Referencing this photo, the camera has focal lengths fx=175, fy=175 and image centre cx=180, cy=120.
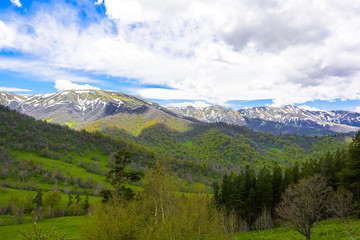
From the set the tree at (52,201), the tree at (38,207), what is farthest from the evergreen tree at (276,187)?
the tree at (52,201)

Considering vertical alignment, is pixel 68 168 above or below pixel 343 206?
below

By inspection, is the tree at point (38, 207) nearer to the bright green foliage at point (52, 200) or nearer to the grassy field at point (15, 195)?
the bright green foliage at point (52, 200)

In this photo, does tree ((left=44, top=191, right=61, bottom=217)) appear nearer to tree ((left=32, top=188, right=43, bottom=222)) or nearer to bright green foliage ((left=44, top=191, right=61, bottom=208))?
bright green foliage ((left=44, top=191, right=61, bottom=208))

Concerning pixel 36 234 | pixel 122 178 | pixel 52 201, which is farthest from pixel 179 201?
pixel 52 201

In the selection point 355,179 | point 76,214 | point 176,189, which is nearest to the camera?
point 176,189

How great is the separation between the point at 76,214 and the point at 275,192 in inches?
3939

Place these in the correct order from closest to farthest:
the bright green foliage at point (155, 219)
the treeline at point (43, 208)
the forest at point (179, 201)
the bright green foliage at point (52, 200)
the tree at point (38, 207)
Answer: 1. the bright green foliage at point (155, 219)
2. the forest at point (179, 201)
3. the tree at point (38, 207)
4. the treeline at point (43, 208)
5. the bright green foliage at point (52, 200)

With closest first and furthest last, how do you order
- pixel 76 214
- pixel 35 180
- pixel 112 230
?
pixel 112 230 → pixel 76 214 → pixel 35 180

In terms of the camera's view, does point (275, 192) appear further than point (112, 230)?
Yes

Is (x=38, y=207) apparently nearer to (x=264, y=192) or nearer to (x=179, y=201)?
(x=179, y=201)

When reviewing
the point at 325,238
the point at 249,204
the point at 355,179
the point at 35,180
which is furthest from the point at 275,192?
the point at 35,180

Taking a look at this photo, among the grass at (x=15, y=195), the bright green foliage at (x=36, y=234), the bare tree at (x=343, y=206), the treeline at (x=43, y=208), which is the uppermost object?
the bright green foliage at (x=36, y=234)

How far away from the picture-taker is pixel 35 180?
481 feet

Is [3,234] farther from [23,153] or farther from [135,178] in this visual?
[23,153]
